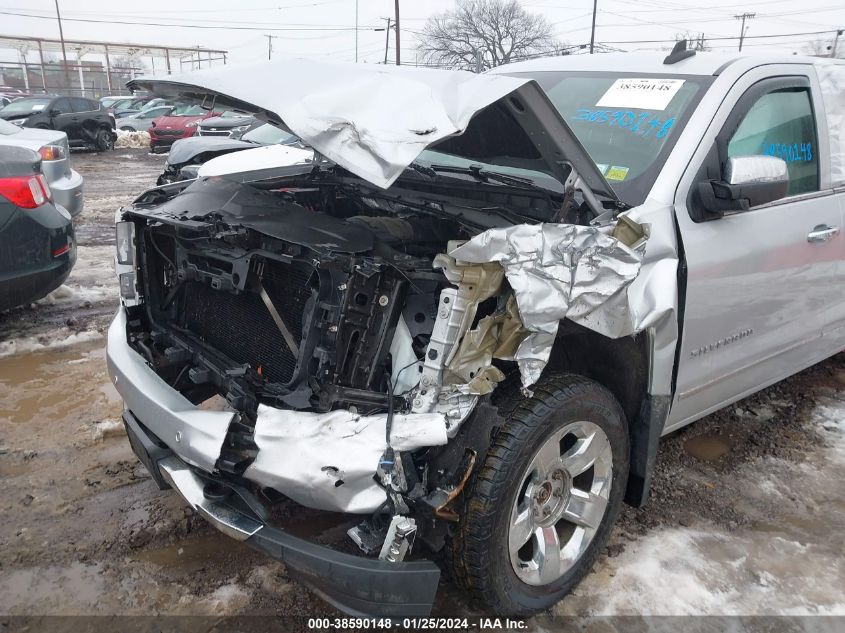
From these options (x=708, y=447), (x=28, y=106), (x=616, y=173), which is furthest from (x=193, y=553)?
(x=28, y=106)

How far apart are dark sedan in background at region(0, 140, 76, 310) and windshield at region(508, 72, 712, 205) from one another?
3680 millimetres

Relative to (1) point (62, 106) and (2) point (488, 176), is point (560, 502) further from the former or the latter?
(1) point (62, 106)

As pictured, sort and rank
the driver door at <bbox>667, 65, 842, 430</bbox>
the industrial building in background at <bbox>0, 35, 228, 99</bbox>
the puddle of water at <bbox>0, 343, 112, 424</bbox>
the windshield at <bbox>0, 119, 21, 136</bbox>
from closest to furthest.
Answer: the driver door at <bbox>667, 65, 842, 430</bbox> < the puddle of water at <bbox>0, 343, 112, 424</bbox> < the windshield at <bbox>0, 119, 21, 136</bbox> < the industrial building in background at <bbox>0, 35, 228, 99</bbox>

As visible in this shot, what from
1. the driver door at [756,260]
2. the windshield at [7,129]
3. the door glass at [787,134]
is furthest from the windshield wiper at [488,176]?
the windshield at [7,129]

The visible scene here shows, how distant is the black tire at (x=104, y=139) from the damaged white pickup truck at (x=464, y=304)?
19198 mm

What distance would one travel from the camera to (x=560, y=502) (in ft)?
7.95

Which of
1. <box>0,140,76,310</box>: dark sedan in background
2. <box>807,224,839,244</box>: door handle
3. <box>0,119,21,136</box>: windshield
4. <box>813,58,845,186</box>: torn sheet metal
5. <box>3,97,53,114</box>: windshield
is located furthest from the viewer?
<box>3,97,53,114</box>: windshield

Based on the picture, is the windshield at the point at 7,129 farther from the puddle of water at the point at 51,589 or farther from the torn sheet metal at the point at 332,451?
the torn sheet metal at the point at 332,451

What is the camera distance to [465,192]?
297cm

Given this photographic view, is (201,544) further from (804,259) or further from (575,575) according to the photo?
(804,259)

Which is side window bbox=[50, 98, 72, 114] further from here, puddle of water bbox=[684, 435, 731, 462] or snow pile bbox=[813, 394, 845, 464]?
snow pile bbox=[813, 394, 845, 464]

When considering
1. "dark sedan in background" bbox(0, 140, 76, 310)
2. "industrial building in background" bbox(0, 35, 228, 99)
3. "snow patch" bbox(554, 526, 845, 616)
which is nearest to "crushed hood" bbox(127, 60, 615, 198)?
"snow patch" bbox(554, 526, 845, 616)

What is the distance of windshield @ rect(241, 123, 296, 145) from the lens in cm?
898

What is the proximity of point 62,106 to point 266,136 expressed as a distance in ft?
42.5
